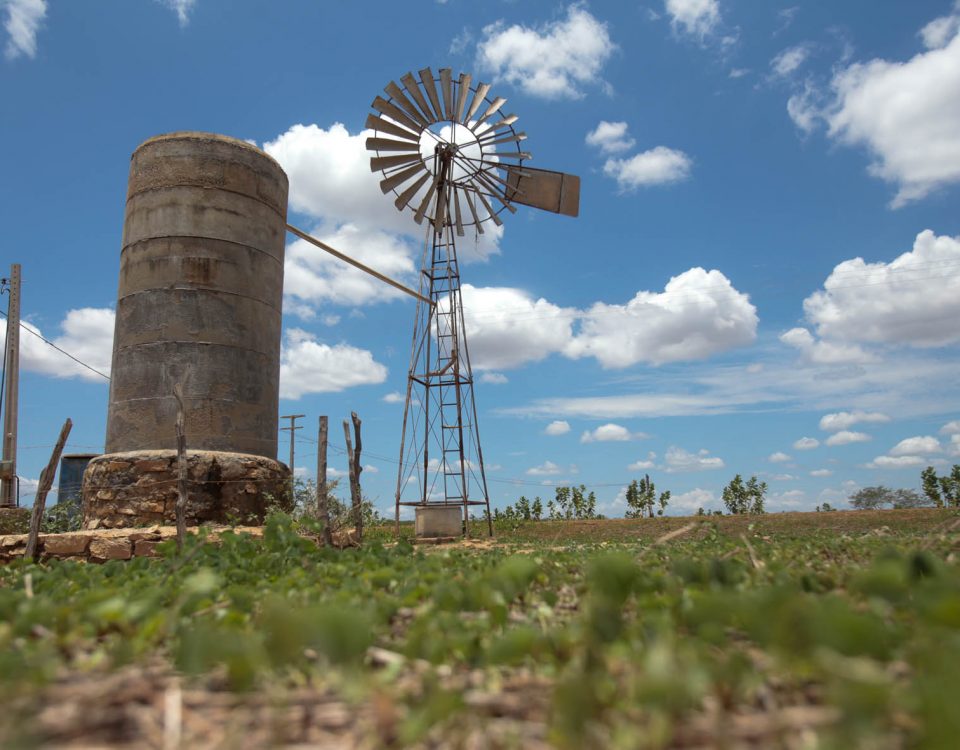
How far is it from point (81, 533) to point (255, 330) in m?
3.48

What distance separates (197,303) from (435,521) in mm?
8475

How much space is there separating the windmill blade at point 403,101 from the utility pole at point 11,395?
12.6 meters

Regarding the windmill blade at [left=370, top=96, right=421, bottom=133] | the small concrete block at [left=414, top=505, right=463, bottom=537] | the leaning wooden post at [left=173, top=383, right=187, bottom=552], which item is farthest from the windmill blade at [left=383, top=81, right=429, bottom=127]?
the leaning wooden post at [left=173, top=383, right=187, bottom=552]

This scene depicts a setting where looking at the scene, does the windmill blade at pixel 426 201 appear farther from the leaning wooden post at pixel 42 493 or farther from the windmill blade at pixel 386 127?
the leaning wooden post at pixel 42 493

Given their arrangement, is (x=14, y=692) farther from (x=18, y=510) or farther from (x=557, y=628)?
(x=18, y=510)

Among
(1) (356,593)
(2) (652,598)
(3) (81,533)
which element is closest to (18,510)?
(3) (81,533)

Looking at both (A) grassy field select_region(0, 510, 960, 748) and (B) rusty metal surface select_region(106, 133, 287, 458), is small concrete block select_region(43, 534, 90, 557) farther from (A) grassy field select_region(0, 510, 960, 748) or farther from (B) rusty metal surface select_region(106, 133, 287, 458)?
(A) grassy field select_region(0, 510, 960, 748)

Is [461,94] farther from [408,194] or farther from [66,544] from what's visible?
[66,544]

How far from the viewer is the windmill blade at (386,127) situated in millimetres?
17062

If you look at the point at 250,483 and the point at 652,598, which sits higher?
the point at 250,483

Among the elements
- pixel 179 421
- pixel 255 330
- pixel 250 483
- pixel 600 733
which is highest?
pixel 255 330

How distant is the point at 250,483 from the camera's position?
31.3 ft

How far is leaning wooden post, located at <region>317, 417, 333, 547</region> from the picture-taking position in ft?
25.5

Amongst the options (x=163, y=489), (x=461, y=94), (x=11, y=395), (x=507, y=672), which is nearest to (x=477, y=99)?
(x=461, y=94)
